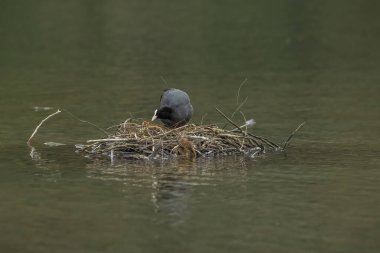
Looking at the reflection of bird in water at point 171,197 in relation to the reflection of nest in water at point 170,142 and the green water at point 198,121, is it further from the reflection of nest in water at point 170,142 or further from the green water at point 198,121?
the reflection of nest in water at point 170,142

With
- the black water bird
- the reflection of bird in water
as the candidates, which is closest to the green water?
the reflection of bird in water

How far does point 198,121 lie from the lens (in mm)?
20516

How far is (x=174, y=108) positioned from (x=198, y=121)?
14.8 ft

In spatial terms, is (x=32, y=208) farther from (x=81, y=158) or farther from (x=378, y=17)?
(x=378, y=17)

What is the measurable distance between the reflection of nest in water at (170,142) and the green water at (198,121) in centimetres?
31

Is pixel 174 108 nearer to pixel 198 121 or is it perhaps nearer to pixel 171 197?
pixel 171 197

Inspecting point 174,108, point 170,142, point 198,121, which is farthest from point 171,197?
point 198,121

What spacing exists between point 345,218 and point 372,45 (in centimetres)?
2294

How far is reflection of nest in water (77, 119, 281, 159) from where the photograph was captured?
15.8 metres

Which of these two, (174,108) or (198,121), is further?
(198,121)

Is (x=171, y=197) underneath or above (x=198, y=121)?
underneath

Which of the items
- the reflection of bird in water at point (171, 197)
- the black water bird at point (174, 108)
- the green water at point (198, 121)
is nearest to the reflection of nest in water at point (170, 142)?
the black water bird at point (174, 108)

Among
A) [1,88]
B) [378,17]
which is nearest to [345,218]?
[1,88]

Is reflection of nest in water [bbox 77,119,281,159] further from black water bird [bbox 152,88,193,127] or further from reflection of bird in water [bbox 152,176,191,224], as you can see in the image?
reflection of bird in water [bbox 152,176,191,224]
